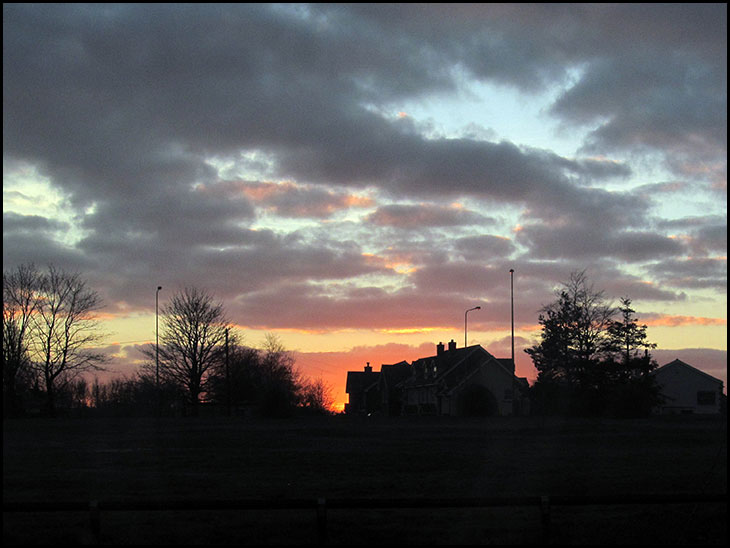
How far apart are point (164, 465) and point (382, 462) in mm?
5695

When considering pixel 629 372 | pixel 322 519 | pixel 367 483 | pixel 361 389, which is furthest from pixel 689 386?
pixel 322 519

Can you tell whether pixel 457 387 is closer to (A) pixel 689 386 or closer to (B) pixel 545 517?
(A) pixel 689 386

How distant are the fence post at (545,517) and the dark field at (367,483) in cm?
31

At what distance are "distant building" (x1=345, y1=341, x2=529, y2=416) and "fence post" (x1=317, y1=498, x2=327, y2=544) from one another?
205 ft

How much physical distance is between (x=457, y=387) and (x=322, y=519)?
76675 millimetres

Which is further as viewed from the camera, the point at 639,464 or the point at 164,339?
the point at 164,339

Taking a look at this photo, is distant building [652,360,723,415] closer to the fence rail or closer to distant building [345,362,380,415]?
distant building [345,362,380,415]

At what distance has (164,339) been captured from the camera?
8294cm

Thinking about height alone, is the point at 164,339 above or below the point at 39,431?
above

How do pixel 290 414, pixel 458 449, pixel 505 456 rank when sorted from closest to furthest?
pixel 505 456 → pixel 458 449 → pixel 290 414

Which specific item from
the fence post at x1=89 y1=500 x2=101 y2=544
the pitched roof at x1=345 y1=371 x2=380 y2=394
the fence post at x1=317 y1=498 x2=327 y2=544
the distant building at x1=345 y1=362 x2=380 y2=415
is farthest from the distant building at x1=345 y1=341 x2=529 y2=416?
the fence post at x1=89 y1=500 x2=101 y2=544

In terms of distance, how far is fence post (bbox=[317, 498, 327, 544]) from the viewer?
35.5 feet

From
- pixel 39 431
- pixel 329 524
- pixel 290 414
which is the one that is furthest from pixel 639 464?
pixel 290 414

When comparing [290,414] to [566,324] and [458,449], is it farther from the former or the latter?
[458,449]
